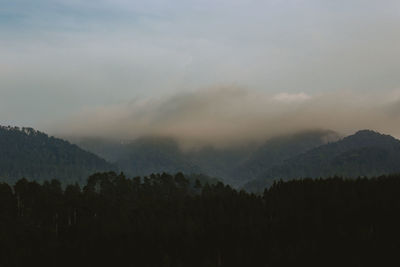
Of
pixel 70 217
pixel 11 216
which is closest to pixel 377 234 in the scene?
pixel 70 217

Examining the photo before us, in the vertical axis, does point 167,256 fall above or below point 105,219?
below

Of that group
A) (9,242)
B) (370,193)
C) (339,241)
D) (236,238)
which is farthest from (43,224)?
(370,193)

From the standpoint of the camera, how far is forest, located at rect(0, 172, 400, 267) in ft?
350

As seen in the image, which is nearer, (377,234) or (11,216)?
(377,234)

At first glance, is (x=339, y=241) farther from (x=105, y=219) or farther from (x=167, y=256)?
(x=105, y=219)

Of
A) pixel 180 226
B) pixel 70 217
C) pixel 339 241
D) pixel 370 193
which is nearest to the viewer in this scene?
pixel 339 241

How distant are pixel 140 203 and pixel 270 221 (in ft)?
163

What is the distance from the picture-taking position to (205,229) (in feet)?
419

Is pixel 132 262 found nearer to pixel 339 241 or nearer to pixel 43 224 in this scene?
pixel 43 224

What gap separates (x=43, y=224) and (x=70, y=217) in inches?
369

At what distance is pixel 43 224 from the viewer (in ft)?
433

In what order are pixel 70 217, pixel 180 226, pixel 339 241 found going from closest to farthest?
pixel 339 241
pixel 180 226
pixel 70 217

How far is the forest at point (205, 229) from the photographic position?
106562mm

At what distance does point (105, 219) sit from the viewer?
135 m
